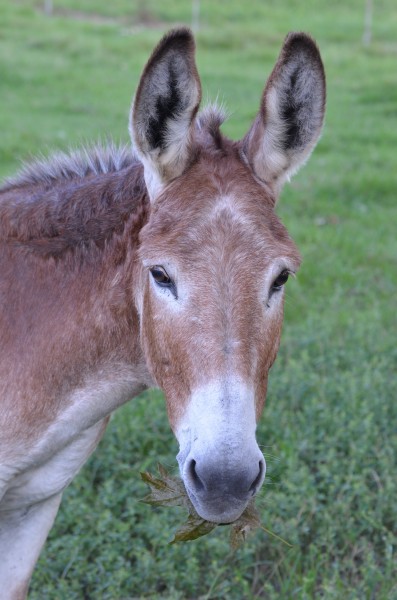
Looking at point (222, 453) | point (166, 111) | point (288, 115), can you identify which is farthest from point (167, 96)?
point (222, 453)

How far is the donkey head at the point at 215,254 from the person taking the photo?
93.0 inches

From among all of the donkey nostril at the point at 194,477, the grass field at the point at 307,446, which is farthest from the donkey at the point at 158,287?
the grass field at the point at 307,446

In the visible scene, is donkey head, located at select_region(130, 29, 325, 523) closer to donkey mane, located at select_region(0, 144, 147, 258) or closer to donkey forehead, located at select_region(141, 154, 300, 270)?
donkey forehead, located at select_region(141, 154, 300, 270)

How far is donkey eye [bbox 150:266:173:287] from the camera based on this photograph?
2633 mm

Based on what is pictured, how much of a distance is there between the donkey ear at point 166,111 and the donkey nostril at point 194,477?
97 cm

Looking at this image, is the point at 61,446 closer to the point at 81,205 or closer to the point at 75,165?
the point at 81,205

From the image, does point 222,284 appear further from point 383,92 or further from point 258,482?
point 383,92

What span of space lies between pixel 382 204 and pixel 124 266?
6.73 m

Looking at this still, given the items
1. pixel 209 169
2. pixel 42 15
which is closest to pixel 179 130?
pixel 209 169

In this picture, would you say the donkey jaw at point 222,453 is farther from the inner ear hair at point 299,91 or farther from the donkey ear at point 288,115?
the inner ear hair at point 299,91

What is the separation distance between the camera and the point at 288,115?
117 inches

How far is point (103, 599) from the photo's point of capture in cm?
373

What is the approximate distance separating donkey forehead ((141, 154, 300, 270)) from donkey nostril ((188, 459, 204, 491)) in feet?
2.03

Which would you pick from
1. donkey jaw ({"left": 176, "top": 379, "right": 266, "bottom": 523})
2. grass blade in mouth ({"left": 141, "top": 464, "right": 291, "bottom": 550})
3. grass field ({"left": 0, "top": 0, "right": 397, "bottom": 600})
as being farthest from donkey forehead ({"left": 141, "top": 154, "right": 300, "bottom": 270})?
grass field ({"left": 0, "top": 0, "right": 397, "bottom": 600})
